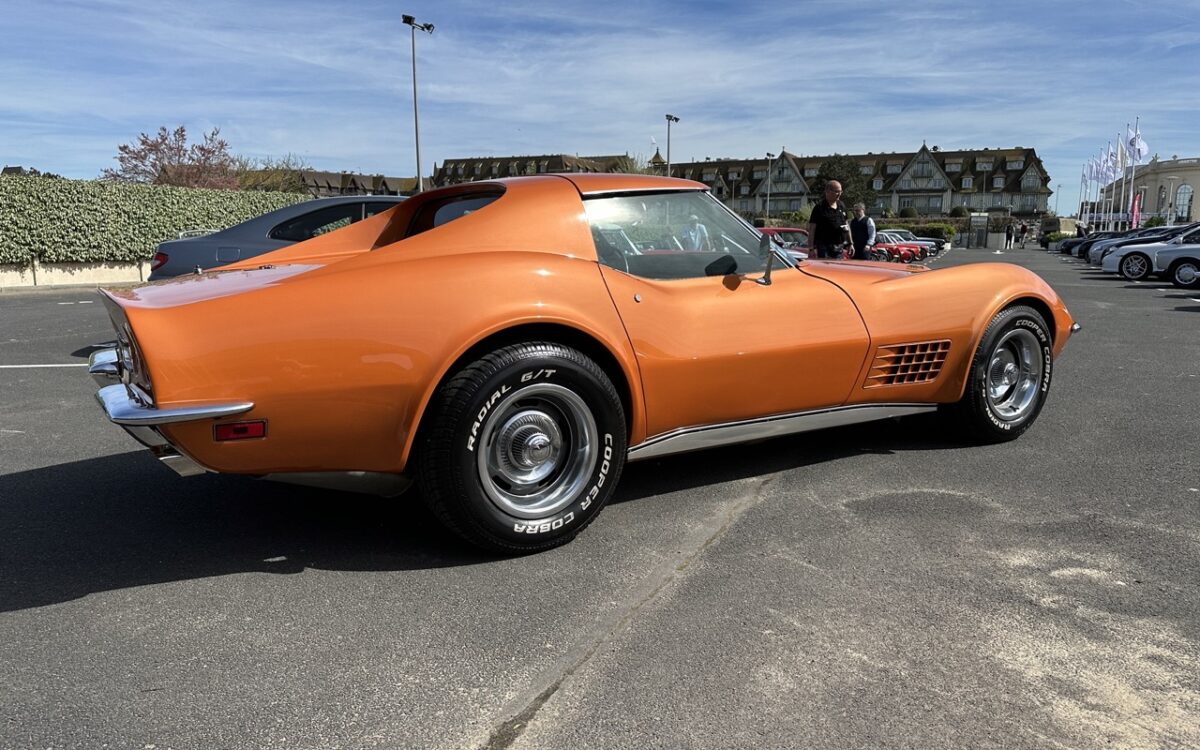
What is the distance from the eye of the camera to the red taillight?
2529mm

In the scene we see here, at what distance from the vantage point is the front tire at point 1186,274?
1733 cm

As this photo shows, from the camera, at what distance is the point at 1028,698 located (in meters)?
2.06

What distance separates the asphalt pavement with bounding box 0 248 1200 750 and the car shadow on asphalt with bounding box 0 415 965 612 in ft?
0.05

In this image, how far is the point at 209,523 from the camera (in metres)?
3.31

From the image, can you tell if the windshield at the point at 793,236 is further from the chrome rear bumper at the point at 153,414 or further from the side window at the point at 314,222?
the chrome rear bumper at the point at 153,414

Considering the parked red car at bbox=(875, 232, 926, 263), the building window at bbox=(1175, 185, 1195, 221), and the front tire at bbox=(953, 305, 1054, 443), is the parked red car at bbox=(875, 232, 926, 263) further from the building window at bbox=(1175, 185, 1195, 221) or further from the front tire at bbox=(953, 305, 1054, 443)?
the building window at bbox=(1175, 185, 1195, 221)

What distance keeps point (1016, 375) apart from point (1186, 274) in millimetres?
16485

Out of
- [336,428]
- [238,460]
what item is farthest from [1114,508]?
[238,460]

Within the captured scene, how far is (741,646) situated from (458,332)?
4.30 feet

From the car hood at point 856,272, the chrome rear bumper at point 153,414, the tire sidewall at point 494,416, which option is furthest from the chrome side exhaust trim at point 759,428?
the chrome rear bumper at point 153,414

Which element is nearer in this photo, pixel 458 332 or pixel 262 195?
pixel 458 332

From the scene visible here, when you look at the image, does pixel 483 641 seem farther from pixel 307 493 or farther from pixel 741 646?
pixel 307 493

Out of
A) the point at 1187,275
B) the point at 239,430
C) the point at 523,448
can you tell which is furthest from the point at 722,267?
the point at 1187,275

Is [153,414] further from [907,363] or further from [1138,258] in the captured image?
→ [1138,258]
